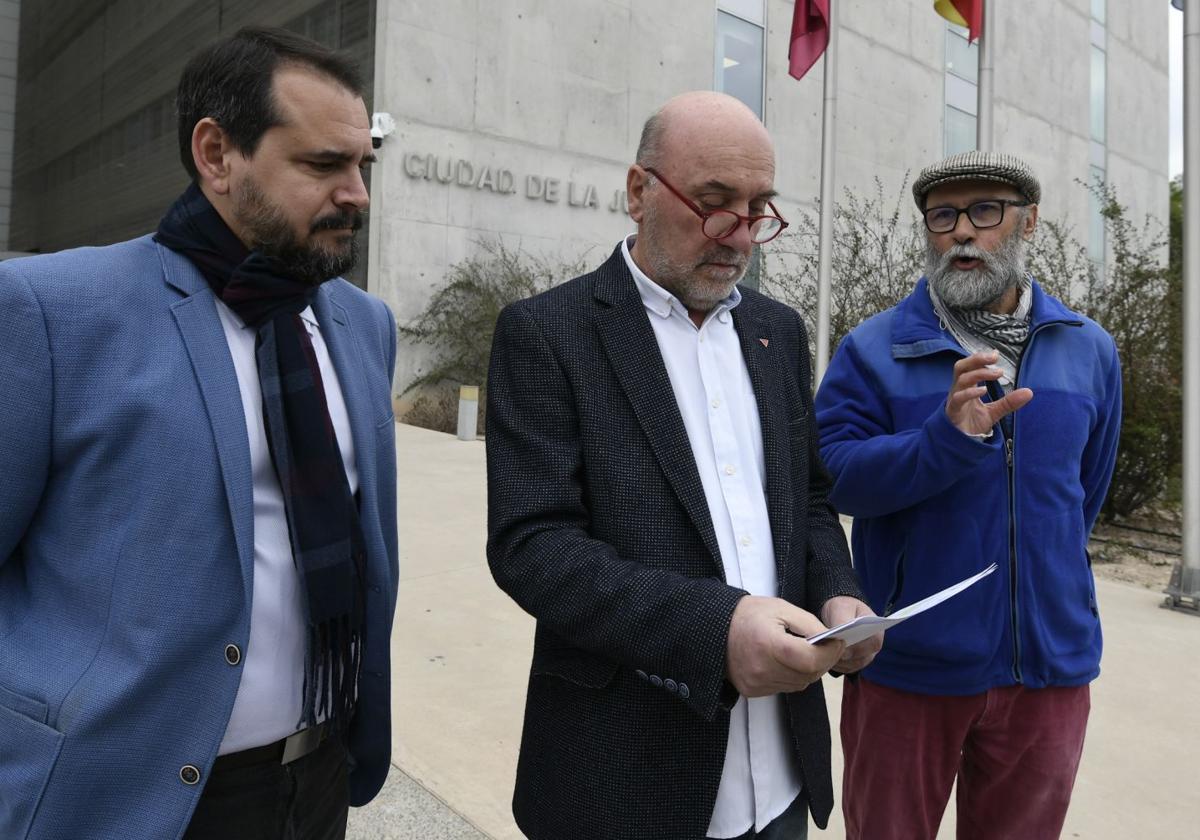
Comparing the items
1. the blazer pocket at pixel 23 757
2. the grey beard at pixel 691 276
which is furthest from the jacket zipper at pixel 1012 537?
the blazer pocket at pixel 23 757

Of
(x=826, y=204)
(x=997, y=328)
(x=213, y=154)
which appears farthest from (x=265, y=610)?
(x=826, y=204)

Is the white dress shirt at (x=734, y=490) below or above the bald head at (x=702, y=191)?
below

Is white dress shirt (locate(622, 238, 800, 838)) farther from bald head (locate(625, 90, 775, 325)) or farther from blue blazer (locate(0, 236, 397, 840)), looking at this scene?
blue blazer (locate(0, 236, 397, 840))

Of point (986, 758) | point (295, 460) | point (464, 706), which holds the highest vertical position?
A: point (295, 460)

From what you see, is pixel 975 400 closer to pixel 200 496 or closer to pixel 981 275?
pixel 981 275

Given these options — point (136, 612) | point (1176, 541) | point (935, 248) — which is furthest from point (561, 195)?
point (136, 612)

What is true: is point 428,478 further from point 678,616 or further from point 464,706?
point 678,616

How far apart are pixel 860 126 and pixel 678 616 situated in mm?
20077

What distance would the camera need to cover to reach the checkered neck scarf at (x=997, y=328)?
2217mm

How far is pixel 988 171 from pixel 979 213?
11 cm

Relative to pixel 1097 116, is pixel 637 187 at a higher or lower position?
lower

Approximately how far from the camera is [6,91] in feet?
87.1

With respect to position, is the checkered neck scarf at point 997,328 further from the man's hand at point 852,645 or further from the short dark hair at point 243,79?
the short dark hair at point 243,79

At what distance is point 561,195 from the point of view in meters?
15.7
